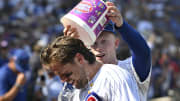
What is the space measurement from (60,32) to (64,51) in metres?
5.72

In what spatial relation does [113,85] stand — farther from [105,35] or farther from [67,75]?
[105,35]

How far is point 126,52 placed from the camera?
215 inches

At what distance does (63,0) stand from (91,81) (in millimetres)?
10556

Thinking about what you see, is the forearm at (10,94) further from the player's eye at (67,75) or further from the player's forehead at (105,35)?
the player's eye at (67,75)

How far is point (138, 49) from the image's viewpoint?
2188 millimetres

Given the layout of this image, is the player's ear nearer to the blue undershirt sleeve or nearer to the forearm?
the blue undershirt sleeve

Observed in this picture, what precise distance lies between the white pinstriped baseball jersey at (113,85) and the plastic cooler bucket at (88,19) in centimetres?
A: 23

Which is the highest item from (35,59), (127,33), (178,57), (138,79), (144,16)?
(127,33)

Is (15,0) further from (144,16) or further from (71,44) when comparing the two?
(71,44)

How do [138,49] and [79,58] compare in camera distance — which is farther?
[138,49]

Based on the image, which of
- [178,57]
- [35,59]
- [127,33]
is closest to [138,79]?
[127,33]

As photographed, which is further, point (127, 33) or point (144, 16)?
point (144, 16)

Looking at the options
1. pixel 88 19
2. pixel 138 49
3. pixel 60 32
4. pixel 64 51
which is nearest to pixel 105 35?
pixel 138 49

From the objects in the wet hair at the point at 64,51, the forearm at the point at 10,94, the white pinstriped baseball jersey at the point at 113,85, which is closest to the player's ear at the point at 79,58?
the wet hair at the point at 64,51
